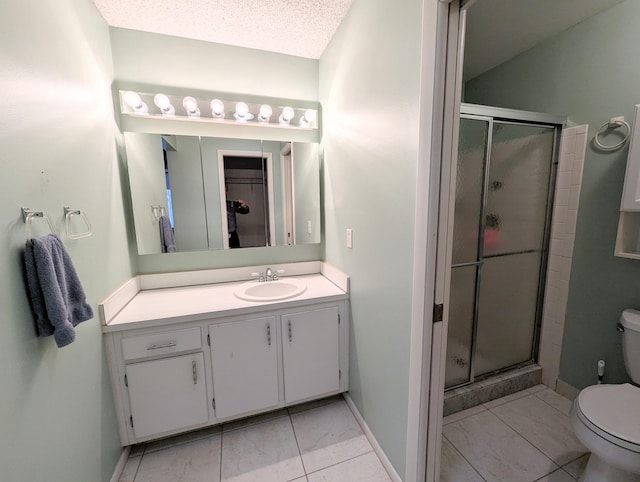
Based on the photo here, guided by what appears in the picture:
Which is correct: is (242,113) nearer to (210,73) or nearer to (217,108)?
(217,108)

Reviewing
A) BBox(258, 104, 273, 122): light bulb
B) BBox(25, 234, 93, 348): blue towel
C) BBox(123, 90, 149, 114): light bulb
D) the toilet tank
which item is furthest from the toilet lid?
BBox(123, 90, 149, 114): light bulb

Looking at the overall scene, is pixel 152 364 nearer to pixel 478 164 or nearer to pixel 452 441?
pixel 452 441

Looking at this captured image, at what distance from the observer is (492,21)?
160cm

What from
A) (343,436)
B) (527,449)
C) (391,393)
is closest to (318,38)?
(391,393)

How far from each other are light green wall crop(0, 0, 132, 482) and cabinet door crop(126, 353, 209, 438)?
0.12 metres

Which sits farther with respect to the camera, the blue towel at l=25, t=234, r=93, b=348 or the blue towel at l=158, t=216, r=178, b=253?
the blue towel at l=158, t=216, r=178, b=253

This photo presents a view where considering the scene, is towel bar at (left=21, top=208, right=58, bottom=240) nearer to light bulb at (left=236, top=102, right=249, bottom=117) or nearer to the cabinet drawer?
the cabinet drawer

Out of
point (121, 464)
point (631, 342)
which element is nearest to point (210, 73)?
point (121, 464)

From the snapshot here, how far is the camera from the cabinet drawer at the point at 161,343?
1.39 m

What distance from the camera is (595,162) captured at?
1.66 m

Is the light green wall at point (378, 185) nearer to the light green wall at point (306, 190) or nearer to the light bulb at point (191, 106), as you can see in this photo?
the light green wall at point (306, 190)

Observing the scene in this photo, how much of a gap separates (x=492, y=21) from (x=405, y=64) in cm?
104

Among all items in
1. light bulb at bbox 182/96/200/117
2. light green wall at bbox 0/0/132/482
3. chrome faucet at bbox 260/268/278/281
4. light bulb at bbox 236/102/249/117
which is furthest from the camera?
chrome faucet at bbox 260/268/278/281

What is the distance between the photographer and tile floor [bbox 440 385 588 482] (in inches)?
55.2
